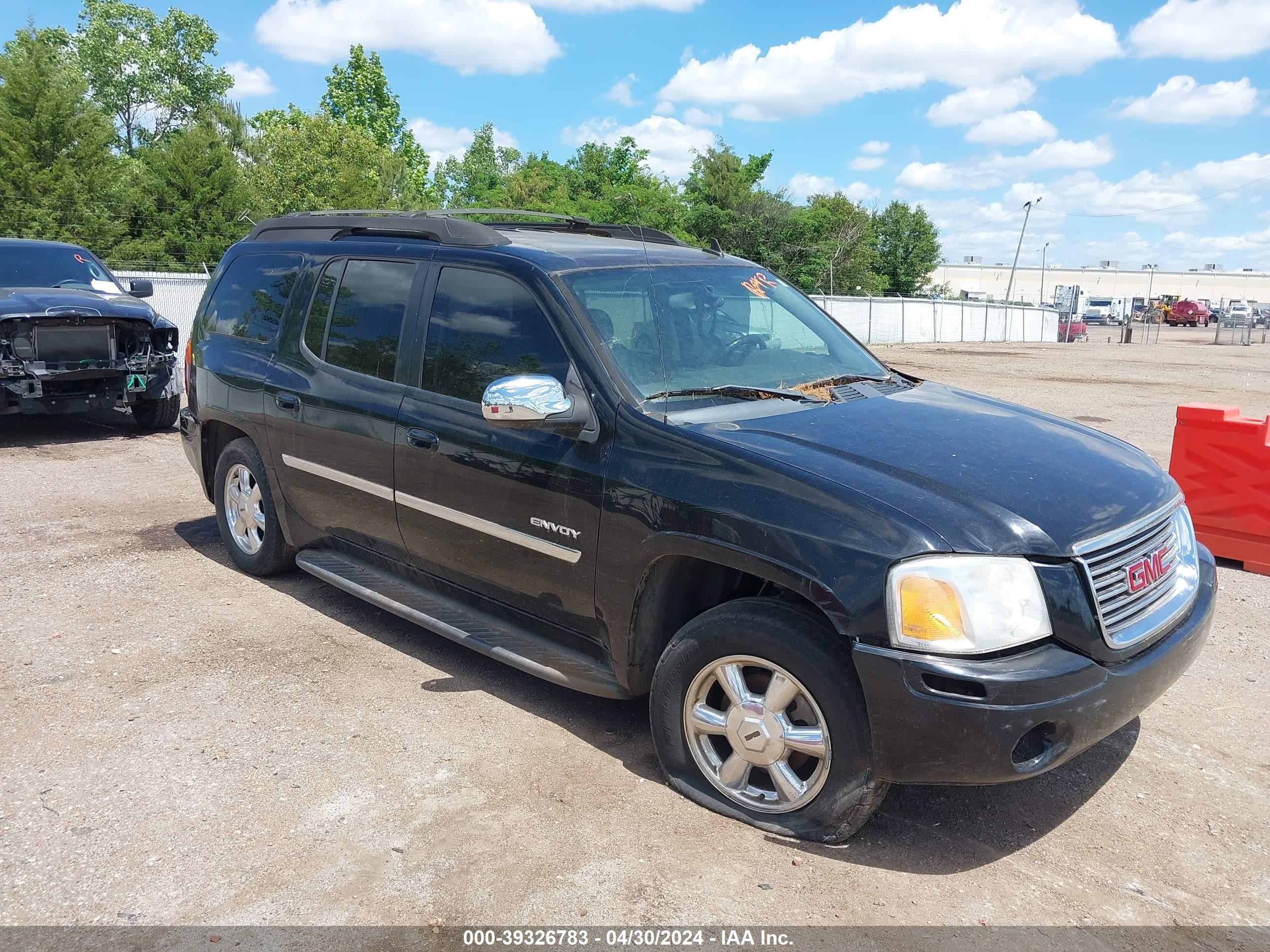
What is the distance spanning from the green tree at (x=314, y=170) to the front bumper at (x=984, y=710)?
37.1m

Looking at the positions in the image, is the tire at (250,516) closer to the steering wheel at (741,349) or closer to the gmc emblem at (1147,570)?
the steering wheel at (741,349)

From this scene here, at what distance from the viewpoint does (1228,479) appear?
260 inches

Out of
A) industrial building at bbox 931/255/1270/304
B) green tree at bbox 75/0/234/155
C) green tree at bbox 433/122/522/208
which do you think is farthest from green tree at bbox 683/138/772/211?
industrial building at bbox 931/255/1270/304

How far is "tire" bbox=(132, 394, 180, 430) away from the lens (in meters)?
11.1

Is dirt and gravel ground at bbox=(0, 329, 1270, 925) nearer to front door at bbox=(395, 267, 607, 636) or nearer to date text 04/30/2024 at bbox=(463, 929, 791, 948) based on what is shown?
date text 04/30/2024 at bbox=(463, 929, 791, 948)

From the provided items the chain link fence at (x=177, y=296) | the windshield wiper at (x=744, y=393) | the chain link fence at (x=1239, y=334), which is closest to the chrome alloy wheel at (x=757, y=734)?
the windshield wiper at (x=744, y=393)

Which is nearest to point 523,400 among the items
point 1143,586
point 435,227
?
point 435,227

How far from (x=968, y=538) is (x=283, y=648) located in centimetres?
336

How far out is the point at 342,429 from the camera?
15.9ft

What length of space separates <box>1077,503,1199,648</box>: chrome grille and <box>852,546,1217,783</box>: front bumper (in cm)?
16

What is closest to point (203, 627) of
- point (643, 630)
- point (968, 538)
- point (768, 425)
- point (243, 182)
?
point (643, 630)

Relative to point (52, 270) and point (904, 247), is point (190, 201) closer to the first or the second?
point (52, 270)

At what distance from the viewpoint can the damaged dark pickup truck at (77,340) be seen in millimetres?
9609

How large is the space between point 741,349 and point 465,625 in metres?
1.63
